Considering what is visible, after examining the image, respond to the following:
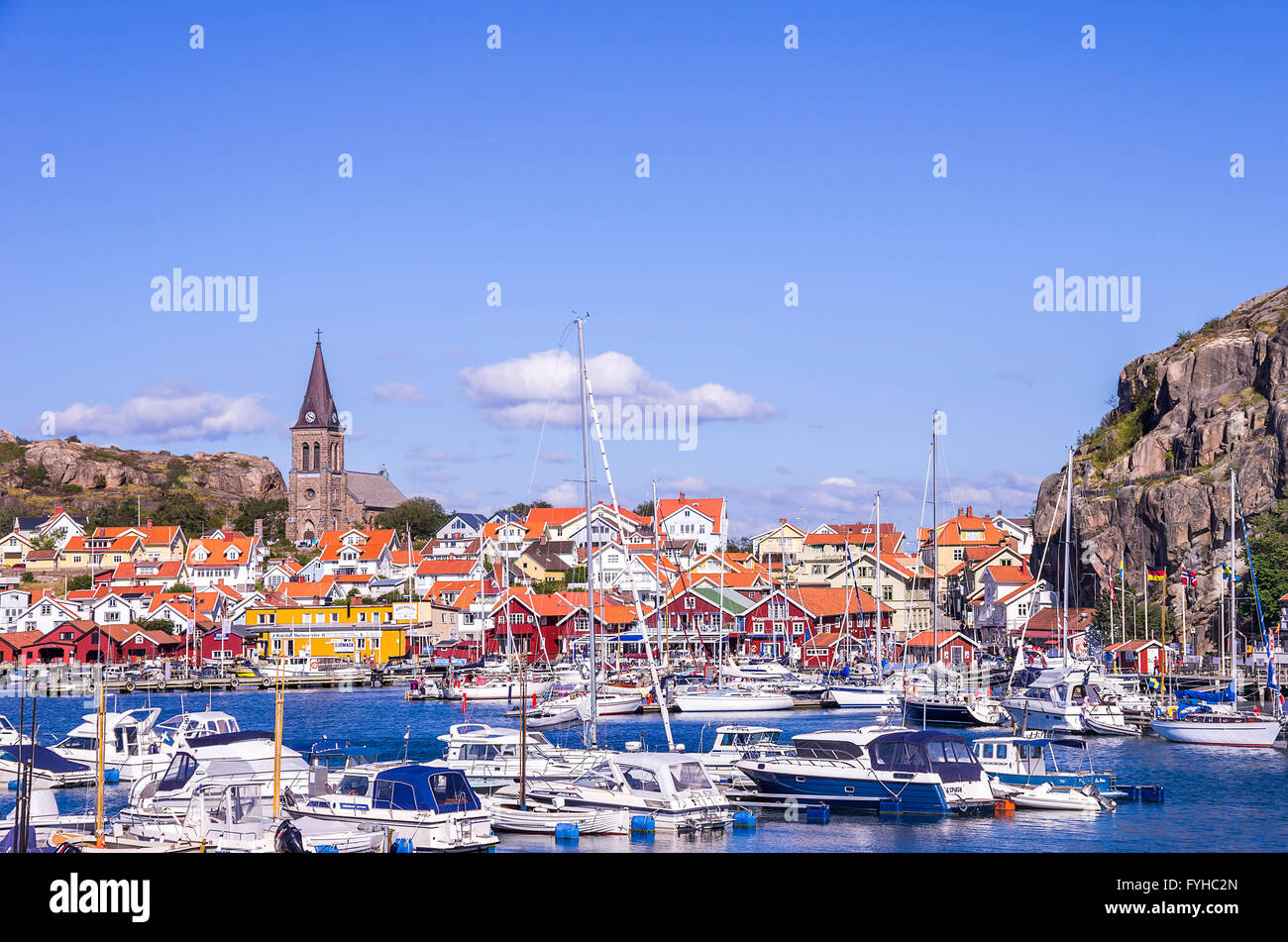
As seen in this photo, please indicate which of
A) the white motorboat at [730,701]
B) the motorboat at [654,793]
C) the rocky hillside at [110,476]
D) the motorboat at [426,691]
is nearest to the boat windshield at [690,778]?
the motorboat at [654,793]

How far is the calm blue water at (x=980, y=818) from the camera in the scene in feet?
82.0

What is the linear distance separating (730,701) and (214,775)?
109 ft

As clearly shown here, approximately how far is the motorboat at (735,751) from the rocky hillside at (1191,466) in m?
41.5

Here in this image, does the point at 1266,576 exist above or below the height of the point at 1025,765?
above

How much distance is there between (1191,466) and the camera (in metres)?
81.1

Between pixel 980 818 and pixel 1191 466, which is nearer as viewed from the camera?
pixel 980 818

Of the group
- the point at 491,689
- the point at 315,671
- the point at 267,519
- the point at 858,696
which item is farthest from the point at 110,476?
the point at 858,696

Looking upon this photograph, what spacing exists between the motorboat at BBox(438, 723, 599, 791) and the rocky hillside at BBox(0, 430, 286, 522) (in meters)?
141

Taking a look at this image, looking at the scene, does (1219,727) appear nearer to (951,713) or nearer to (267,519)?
(951,713)

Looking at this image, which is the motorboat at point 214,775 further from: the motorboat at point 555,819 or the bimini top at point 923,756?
the bimini top at point 923,756

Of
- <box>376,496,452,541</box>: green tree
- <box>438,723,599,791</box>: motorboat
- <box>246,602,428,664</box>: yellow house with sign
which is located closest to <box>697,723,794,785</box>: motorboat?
<box>438,723,599,791</box>: motorboat

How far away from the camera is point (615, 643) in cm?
8406

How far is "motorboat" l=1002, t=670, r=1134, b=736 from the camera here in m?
46.1
